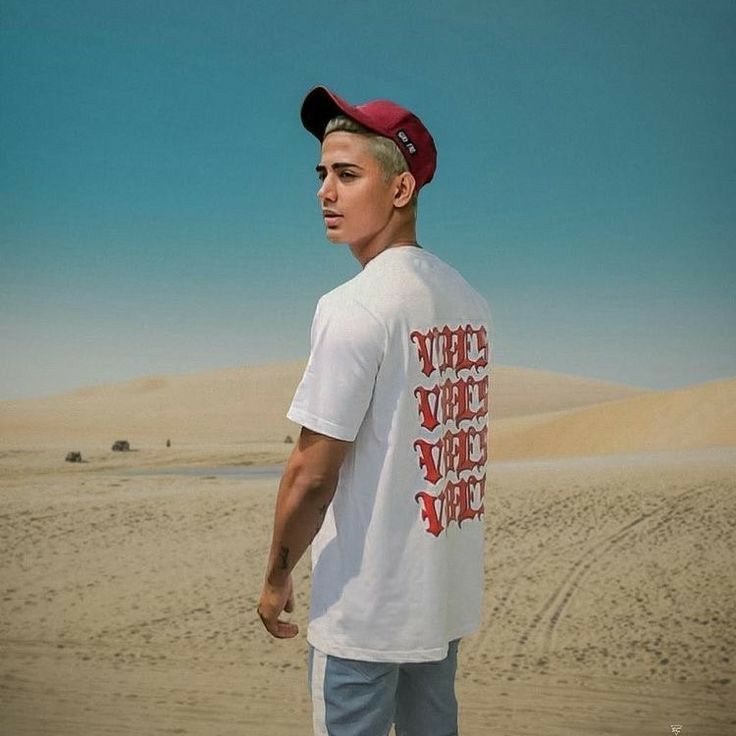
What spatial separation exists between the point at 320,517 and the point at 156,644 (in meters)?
2.75

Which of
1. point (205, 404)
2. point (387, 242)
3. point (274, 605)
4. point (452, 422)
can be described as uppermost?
point (205, 404)

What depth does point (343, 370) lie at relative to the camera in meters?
1.07

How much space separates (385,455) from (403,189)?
0.38 m

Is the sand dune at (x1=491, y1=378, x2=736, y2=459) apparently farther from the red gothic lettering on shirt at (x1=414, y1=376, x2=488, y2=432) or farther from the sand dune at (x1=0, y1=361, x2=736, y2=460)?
the red gothic lettering on shirt at (x1=414, y1=376, x2=488, y2=432)

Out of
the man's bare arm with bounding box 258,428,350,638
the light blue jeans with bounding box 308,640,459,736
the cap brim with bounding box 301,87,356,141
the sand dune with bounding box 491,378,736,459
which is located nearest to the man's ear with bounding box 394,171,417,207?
the cap brim with bounding box 301,87,356,141

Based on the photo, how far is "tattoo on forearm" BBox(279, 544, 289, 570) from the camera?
3.70ft

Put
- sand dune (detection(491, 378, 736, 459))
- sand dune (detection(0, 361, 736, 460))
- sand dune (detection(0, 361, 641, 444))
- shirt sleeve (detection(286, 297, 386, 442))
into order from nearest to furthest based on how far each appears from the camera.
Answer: shirt sleeve (detection(286, 297, 386, 442)) < sand dune (detection(491, 378, 736, 459)) < sand dune (detection(0, 361, 736, 460)) < sand dune (detection(0, 361, 641, 444))

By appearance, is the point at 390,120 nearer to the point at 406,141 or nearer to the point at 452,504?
the point at 406,141

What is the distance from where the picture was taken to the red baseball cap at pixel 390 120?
1205mm

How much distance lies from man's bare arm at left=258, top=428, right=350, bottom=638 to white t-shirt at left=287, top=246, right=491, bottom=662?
0.08 feet

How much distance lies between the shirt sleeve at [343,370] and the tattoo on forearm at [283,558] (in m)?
0.17

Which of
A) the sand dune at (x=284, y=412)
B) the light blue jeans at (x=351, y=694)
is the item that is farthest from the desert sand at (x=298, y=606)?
the sand dune at (x=284, y=412)

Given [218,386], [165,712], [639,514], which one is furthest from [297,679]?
[218,386]

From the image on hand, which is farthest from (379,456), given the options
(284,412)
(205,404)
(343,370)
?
(205,404)
